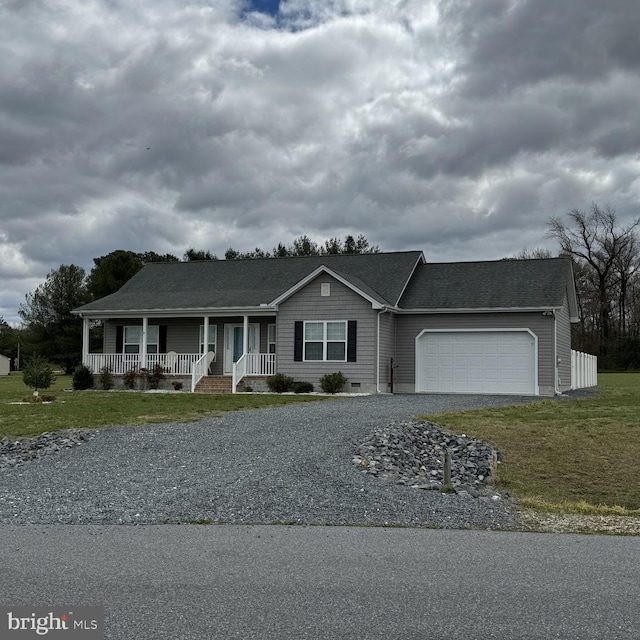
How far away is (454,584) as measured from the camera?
5.24 metres

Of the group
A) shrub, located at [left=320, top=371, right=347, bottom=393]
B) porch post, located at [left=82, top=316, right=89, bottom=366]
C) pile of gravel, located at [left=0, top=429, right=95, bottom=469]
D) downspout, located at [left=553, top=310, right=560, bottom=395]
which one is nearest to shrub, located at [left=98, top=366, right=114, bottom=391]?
porch post, located at [left=82, top=316, right=89, bottom=366]

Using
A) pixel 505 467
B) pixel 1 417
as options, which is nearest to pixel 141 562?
pixel 505 467

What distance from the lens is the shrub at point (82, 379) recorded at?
26078 millimetres

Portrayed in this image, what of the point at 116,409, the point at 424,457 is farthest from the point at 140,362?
the point at 424,457

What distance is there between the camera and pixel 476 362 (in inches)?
945

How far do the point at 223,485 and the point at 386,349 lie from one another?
15.7 meters

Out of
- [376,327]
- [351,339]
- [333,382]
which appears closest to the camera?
[333,382]

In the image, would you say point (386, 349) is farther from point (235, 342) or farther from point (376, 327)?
point (235, 342)

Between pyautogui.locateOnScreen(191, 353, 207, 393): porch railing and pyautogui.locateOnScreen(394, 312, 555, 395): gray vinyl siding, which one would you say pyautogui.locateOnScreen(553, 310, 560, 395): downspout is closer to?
pyautogui.locateOnScreen(394, 312, 555, 395): gray vinyl siding

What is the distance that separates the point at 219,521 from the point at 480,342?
17830 millimetres

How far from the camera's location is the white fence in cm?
2809

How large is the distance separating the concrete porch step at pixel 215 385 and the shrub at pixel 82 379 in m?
4.38

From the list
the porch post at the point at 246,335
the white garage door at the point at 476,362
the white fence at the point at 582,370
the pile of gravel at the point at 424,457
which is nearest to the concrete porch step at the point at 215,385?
the porch post at the point at 246,335

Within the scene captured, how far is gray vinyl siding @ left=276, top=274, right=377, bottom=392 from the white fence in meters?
9.31
